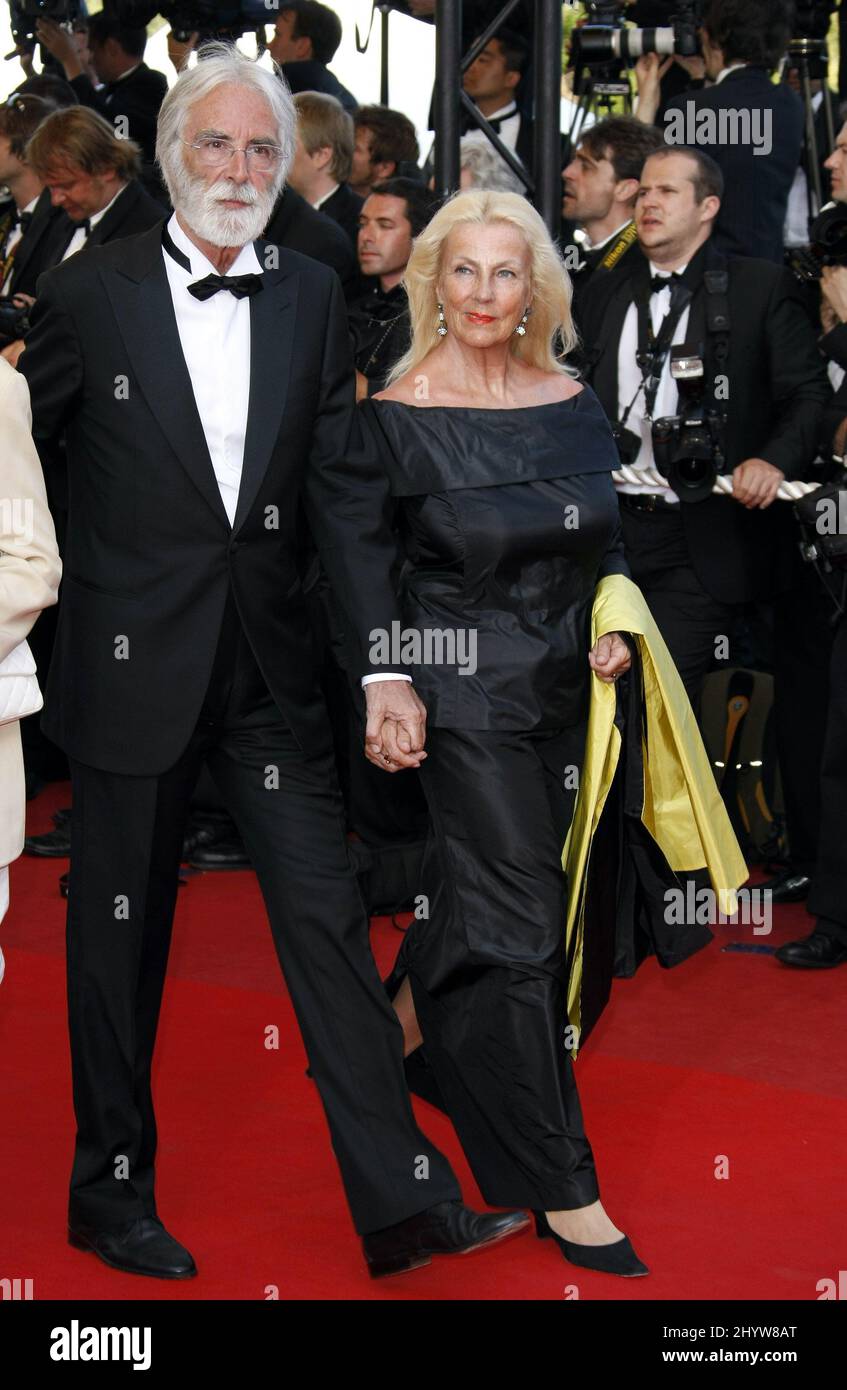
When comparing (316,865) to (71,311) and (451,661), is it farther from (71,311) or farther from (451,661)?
(71,311)

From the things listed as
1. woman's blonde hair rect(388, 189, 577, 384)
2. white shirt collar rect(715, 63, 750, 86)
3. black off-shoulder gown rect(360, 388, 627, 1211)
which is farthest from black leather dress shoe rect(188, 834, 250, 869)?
white shirt collar rect(715, 63, 750, 86)

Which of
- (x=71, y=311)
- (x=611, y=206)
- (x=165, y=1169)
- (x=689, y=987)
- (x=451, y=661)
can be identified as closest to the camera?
(x=71, y=311)

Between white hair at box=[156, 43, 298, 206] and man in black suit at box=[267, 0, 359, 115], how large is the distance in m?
4.56

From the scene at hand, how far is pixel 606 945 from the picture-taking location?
3.49 m

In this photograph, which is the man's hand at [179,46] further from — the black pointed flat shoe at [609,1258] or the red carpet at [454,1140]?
the black pointed flat shoe at [609,1258]

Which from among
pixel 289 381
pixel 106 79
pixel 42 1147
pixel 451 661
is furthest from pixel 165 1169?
pixel 106 79

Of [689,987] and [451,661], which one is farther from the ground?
[451,661]

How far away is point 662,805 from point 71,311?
138 cm

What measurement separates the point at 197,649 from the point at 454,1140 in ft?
4.19

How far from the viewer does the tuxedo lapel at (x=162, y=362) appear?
9.86 ft

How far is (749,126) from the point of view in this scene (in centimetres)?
579

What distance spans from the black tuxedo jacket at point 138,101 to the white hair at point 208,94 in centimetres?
457

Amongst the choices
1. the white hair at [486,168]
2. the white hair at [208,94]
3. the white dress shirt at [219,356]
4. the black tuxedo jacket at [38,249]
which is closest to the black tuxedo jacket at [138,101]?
the black tuxedo jacket at [38,249]

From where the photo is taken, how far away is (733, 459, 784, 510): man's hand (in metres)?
4.98
